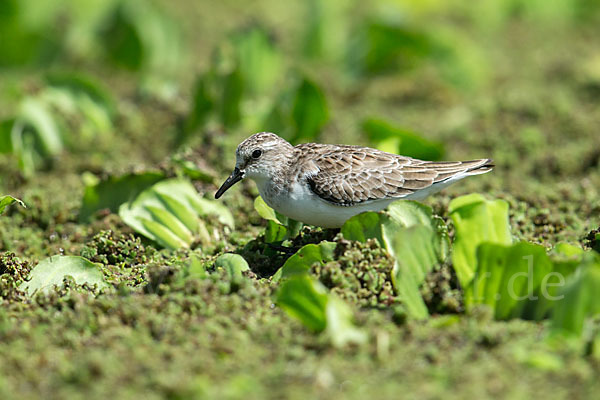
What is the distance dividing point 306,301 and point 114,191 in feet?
10.7

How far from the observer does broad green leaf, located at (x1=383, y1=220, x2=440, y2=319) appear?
495 cm

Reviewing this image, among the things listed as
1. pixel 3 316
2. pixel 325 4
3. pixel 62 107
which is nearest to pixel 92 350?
pixel 3 316

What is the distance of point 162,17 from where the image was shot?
12.3m

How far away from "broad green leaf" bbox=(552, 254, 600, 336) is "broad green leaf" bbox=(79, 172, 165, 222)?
391cm

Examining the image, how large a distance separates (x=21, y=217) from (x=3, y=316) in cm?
266

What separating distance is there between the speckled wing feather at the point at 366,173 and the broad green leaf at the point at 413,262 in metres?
1.06

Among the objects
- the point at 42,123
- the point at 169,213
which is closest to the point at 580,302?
the point at 169,213

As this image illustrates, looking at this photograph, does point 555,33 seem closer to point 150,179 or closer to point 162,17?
point 162,17

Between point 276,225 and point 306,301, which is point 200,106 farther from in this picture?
point 306,301

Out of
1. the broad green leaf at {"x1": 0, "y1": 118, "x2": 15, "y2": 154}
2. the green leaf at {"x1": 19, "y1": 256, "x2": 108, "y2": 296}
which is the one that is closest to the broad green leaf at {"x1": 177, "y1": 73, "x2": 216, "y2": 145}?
the broad green leaf at {"x1": 0, "y1": 118, "x2": 15, "y2": 154}

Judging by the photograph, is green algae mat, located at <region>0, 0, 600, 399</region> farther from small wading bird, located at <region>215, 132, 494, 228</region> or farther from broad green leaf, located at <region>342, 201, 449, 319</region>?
small wading bird, located at <region>215, 132, 494, 228</region>

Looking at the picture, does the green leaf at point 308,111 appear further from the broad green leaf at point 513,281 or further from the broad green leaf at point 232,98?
the broad green leaf at point 513,281

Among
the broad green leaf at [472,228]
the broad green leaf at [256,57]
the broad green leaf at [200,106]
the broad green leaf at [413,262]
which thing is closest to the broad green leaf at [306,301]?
the broad green leaf at [413,262]

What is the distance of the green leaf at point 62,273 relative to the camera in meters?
5.70
